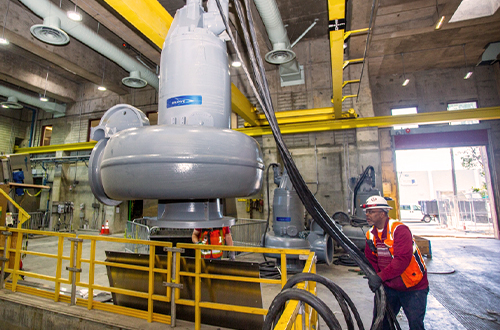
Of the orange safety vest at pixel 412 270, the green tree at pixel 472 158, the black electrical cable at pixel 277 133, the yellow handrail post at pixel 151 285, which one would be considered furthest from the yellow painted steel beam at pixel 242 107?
the green tree at pixel 472 158

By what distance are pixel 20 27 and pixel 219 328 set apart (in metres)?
9.70

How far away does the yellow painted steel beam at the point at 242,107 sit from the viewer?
6.62 metres

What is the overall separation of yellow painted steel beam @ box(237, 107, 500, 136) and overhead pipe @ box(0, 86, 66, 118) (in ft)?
33.2

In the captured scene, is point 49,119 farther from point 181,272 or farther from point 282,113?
point 181,272

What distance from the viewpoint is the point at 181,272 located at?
11.2ft

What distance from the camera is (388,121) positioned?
8156mm

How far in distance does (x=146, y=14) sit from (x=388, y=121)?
25.0 ft

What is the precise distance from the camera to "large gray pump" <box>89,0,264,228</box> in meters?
1.32

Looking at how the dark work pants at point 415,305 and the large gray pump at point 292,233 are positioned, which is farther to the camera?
the large gray pump at point 292,233

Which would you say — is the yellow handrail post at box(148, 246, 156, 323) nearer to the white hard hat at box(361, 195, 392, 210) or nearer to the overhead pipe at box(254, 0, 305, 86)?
the white hard hat at box(361, 195, 392, 210)

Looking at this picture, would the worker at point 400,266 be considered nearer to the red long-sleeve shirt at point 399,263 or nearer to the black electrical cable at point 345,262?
the red long-sleeve shirt at point 399,263

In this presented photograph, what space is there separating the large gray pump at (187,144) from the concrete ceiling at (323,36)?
19.8ft

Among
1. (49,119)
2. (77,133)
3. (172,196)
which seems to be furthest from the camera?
(49,119)

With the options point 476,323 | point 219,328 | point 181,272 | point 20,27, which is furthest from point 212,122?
point 20,27
